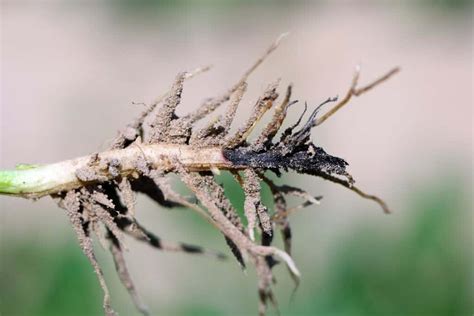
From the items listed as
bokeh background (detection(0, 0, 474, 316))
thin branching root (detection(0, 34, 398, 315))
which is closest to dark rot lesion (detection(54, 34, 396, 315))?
thin branching root (detection(0, 34, 398, 315))

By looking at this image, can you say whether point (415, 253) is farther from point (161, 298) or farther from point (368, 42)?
point (368, 42)

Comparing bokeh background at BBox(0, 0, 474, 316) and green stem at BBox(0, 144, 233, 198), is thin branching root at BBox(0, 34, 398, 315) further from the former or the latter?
bokeh background at BBox(0, 0, 474, 316)

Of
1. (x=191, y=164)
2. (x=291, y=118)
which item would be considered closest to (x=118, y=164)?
(x=191, y=164)

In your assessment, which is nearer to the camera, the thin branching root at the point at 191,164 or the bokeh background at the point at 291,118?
the thin branching root at the point at 191,164

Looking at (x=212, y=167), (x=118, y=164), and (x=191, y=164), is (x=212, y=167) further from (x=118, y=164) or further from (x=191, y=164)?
(x=118, y=164)

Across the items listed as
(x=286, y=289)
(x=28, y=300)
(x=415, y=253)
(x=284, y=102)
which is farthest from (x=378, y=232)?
(x=284, y=102)

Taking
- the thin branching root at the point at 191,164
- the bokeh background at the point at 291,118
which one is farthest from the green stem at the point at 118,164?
the bokeh background at the point at 291,118

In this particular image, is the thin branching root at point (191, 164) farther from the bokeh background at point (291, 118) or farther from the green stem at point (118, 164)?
the bokeh background at point (291, 118)

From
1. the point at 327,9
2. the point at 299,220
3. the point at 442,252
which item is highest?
the point at 327,9
